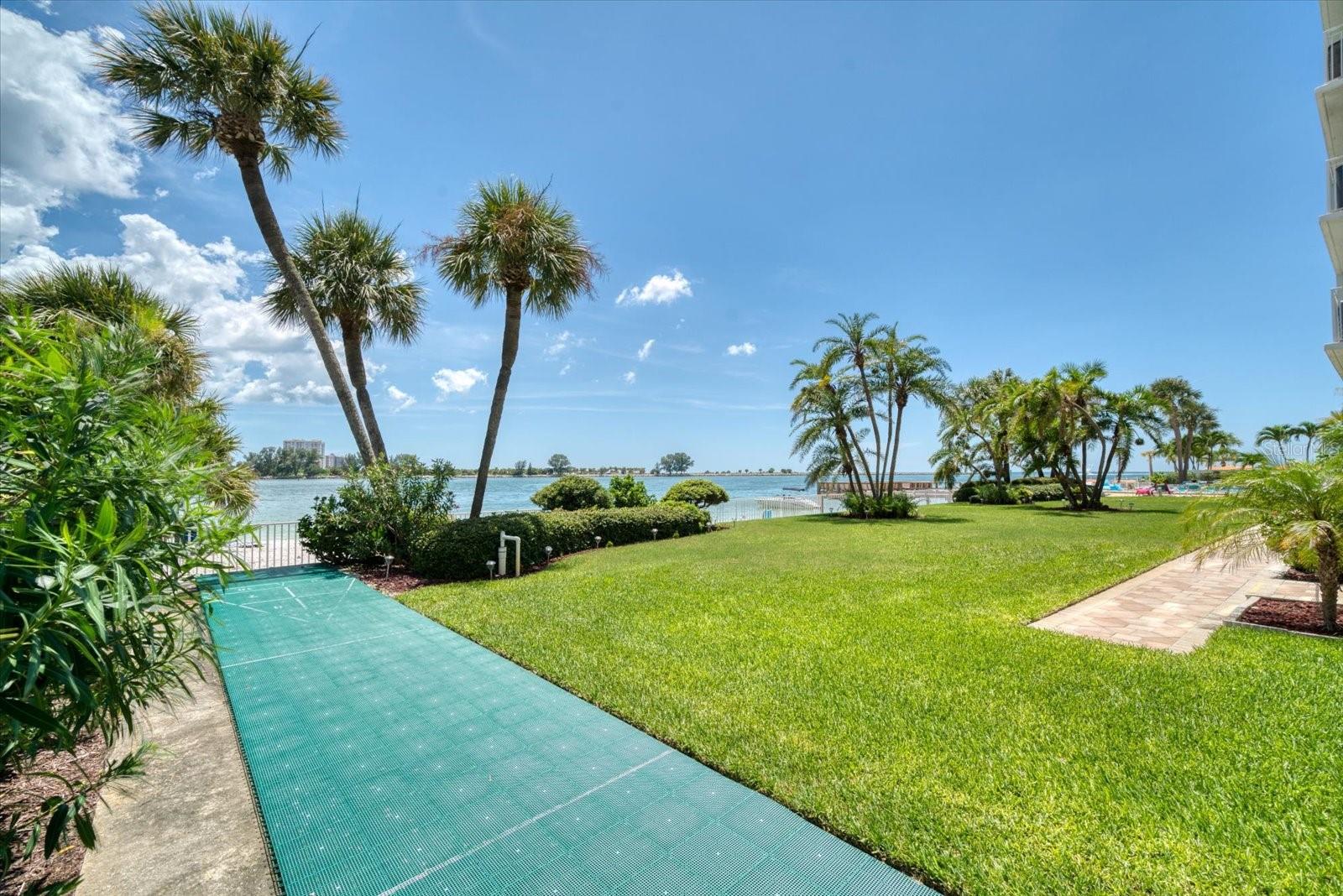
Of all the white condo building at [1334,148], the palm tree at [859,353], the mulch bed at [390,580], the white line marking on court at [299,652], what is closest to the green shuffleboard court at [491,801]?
the white line marking on court at [299,652]

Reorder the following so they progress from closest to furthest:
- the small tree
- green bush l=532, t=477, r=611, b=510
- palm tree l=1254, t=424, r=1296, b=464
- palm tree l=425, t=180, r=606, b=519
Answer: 1. palm tree l=425, t=180, r=606, b=519
2. green bush l=532, t=477, r=611, b=510
3. palm tree l=1254, t=424, r=1296, b=464
4. the small tree

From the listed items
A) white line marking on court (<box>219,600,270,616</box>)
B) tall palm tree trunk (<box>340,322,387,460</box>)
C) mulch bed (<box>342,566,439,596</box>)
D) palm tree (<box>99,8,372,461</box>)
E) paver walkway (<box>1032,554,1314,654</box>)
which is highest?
palm tree (<box>99,8,372,461</box>)

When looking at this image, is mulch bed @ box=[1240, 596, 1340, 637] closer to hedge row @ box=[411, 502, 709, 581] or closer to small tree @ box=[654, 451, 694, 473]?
hedge row @ box=[411, 502, 709, 581]

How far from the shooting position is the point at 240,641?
554 cm

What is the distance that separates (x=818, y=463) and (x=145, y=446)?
22059 millimetres

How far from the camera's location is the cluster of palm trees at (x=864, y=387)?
20078mm

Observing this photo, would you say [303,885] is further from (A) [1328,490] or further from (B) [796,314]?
(B) [796,314]

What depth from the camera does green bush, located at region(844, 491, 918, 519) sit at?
19.7m

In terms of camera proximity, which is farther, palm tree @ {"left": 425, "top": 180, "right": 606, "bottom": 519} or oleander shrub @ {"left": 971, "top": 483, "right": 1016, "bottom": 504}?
oleander shrub @ {"left": 971, "top": 483, "right": 1016, "bottom": 504}

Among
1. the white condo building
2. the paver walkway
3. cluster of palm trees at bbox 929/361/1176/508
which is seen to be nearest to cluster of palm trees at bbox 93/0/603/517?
the paver walkway

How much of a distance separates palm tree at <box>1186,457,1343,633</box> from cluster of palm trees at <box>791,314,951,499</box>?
14.5 metres

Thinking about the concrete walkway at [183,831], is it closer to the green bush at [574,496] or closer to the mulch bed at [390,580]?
the mulch bed at [390,580]

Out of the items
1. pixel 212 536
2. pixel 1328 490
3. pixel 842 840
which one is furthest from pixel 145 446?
pixel 1328 490

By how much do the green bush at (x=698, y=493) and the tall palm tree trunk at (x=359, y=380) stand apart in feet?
35.4
